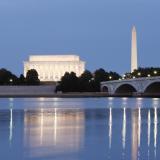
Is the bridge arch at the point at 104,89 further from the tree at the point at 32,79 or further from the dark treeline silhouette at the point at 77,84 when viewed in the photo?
the tree at the point at 32,79

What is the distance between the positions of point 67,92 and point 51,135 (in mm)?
139751

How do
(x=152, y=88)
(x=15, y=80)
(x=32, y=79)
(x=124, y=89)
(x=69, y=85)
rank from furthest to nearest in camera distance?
(x=32, y=79) < (x=15, y=80) < (x=69, y=85) < (x=124, y=89) < (x=152, y=88)

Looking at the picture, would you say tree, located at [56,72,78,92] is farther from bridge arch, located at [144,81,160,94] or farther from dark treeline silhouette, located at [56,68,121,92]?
bridge arch, located at [144,81,160,94]

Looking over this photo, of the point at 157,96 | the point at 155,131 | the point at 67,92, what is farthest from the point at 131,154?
the point at 67,92

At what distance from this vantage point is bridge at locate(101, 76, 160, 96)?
12890 cm

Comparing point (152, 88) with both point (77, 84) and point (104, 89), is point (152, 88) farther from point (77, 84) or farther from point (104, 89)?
point (104, 89)

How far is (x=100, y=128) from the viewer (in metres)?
32.1

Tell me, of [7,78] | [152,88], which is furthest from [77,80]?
[152,88]

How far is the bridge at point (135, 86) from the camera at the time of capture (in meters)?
129

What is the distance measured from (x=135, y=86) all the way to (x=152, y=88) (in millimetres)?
3680

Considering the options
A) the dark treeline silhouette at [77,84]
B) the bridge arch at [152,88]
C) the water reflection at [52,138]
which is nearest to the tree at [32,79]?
the dark treeline silhouette at [77,84]

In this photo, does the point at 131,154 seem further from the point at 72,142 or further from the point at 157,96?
the point at 157,96

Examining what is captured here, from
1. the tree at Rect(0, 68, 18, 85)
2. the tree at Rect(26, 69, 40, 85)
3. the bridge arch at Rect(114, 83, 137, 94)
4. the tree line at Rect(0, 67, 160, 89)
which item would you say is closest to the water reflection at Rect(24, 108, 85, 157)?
the bridge arch at Rect(114, 83, 137, 94)

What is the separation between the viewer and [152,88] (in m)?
138
